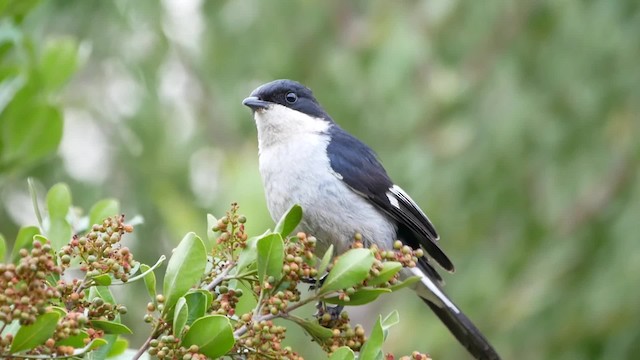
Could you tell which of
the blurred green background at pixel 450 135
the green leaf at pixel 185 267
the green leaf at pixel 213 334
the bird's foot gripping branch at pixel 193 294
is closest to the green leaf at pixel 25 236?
the bird's foot gripping branch at pixel 193 294

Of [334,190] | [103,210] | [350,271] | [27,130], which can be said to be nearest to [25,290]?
[350,271]

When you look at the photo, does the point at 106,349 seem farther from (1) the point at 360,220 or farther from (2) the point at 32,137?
(1) the point at 360,220

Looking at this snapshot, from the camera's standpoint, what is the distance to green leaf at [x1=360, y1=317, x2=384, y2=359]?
265cm

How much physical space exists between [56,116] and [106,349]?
5.11ft

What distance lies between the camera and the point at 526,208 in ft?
25.8

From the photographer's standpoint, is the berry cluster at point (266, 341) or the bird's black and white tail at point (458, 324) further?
the bird's black and white tail at point (458, 324)

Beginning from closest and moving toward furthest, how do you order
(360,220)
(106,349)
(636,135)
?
(106,349), (360,220), (636,135)

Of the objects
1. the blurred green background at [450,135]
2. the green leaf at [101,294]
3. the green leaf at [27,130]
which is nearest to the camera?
the green leaf at [101,294]

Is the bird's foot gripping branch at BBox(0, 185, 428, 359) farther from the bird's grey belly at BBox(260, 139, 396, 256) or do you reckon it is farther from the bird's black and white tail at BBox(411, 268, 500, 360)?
the bird's black and white tail at BBox(411, 268, 500, 360)

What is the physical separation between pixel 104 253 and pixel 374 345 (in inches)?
29.7

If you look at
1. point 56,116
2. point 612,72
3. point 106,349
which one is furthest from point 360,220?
point 612,72

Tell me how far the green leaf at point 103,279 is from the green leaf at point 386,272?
0.76 meters

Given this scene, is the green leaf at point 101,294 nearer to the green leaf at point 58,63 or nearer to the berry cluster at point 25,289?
the berry cluster at point 25,289

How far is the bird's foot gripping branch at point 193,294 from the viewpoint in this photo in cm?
226
